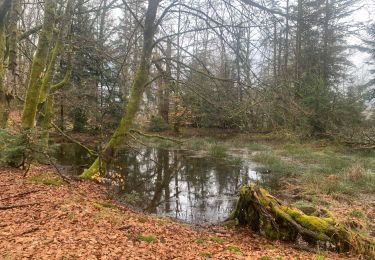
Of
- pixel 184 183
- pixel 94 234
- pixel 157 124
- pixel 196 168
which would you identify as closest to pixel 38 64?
pixel 94 234

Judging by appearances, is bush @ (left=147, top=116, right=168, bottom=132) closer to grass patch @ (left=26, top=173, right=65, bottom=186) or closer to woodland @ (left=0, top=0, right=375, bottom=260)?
woodland @ (left=0, top=0, right=375, bottom=260)

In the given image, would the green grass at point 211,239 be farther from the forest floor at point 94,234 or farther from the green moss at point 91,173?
the green moss at point 91,173

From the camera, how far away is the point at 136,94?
1057cm

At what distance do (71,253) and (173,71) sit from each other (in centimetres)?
723

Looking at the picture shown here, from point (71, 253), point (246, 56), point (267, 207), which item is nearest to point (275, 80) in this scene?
point (246, 56)

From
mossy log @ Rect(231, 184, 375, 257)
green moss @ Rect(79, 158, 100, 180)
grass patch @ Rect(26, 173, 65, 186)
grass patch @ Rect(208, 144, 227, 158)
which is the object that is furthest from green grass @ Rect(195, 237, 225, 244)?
grass patch @ Rect(208, 144, 227, 158)

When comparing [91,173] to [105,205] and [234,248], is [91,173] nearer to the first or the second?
[105,205]

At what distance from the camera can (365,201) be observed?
398 inches

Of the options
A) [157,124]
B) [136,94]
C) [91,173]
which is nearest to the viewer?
[136,94]

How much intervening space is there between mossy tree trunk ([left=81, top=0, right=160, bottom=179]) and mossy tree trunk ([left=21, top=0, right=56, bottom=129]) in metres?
2.36

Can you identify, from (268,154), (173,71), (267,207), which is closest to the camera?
(267,207)

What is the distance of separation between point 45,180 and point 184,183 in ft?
16.7

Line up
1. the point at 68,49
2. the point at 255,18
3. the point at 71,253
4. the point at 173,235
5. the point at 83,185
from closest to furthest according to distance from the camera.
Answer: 1. the point at 71,253
2. the point at 173,235
3. the point at 255,18
4. the point at 83,185
5. the point at 68,49

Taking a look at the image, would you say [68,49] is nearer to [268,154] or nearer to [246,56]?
[246,56]
